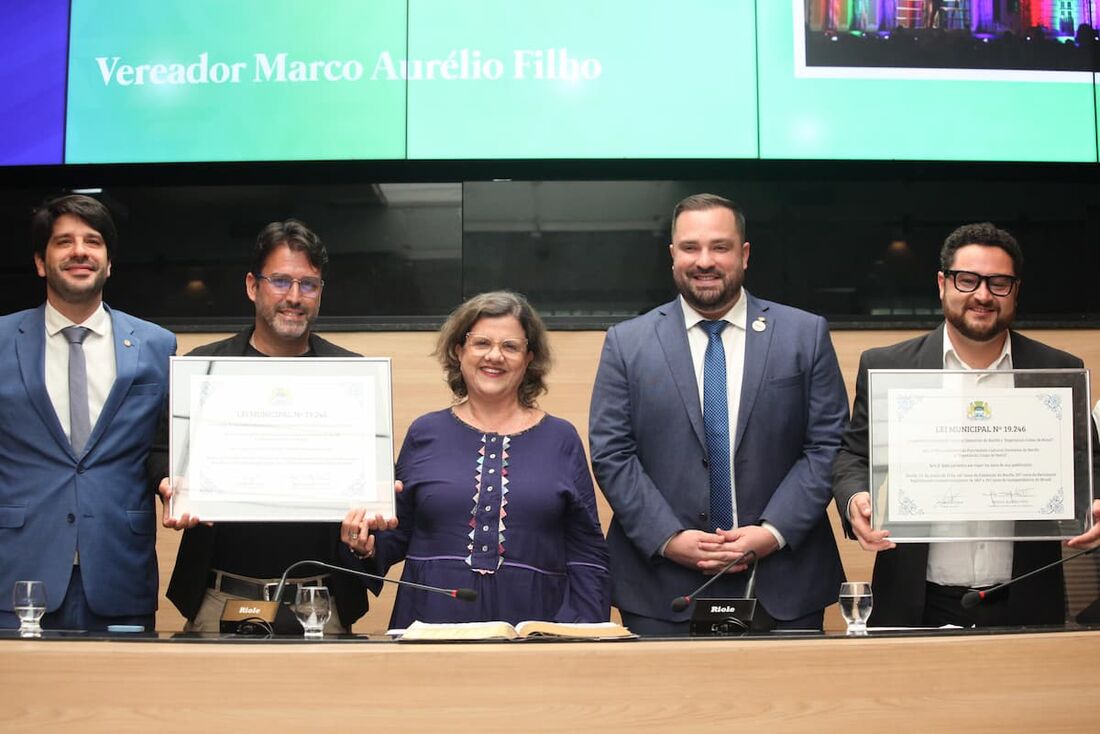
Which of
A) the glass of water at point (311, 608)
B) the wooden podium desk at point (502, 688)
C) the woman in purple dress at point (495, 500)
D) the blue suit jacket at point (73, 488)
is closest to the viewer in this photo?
the wooden podium desk at point (502, 688)

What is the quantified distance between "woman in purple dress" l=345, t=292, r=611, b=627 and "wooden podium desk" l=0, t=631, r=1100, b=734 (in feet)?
1.70

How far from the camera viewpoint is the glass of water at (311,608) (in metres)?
2.22

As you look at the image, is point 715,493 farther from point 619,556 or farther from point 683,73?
point 683,73

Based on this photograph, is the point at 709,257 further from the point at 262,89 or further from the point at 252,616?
the point at 262,89

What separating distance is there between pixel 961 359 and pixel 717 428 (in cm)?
65

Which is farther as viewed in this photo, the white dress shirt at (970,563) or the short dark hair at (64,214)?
the short dark hair at (64,214)

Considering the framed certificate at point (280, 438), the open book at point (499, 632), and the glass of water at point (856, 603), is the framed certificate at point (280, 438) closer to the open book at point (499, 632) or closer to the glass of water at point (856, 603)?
the open book at point (499, 632)

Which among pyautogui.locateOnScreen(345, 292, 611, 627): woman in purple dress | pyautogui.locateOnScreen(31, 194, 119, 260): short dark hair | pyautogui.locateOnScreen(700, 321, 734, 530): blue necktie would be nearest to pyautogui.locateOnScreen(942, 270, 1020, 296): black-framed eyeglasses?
pyautogui.locateOnScreen(700, 321, 734, 530): blue necktie

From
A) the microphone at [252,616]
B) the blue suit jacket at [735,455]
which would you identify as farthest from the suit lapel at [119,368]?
the blue suit jacket at [735,455]

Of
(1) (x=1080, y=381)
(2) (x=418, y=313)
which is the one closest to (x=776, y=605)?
(1) (x=1080, y=381)

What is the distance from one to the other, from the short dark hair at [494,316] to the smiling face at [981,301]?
104 cm

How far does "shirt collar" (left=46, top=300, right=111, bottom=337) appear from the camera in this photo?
9.36 ft

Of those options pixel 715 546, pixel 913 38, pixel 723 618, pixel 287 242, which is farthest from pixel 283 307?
pixel 913 38

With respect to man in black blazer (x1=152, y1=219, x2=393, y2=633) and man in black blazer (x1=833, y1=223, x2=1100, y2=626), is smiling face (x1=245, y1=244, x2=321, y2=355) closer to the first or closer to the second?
man in black blazer (x1=152, y1=219, x2=393, y2=633)
